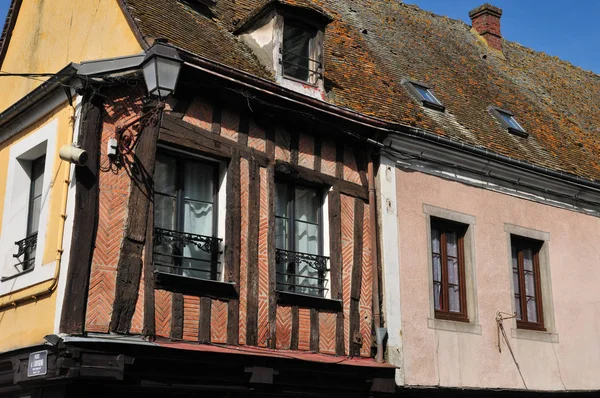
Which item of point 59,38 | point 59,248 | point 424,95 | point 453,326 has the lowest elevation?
point 453,326

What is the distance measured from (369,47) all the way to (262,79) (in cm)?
455

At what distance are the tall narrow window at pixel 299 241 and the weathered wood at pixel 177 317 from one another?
1455 millimetres

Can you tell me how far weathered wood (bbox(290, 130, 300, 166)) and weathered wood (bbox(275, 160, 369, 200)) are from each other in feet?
0.31

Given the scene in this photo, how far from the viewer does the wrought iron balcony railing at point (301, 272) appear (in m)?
9.70

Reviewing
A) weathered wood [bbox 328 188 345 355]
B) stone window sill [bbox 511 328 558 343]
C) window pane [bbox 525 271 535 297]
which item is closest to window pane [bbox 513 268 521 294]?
window pane [bbox 525 271 535 297]

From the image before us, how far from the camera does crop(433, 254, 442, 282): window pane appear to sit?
441 inches

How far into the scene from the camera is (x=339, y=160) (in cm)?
1050

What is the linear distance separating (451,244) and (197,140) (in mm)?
4157

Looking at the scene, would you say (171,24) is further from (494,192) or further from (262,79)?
(494,192)

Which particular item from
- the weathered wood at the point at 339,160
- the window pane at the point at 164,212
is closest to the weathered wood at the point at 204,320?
Answer: the window pane at the point at 164,212

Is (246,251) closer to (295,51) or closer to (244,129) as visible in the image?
(244,129)

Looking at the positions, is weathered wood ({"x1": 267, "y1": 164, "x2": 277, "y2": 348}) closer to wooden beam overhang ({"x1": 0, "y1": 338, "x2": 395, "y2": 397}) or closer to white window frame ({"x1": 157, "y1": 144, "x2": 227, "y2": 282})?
wooden beam overhang ({"x1": 0, "y1": 338, "x2": 395, "y2": 397})

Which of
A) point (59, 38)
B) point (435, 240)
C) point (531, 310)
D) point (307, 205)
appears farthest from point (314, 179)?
point (531, 310)

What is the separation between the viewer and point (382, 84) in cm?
1234
